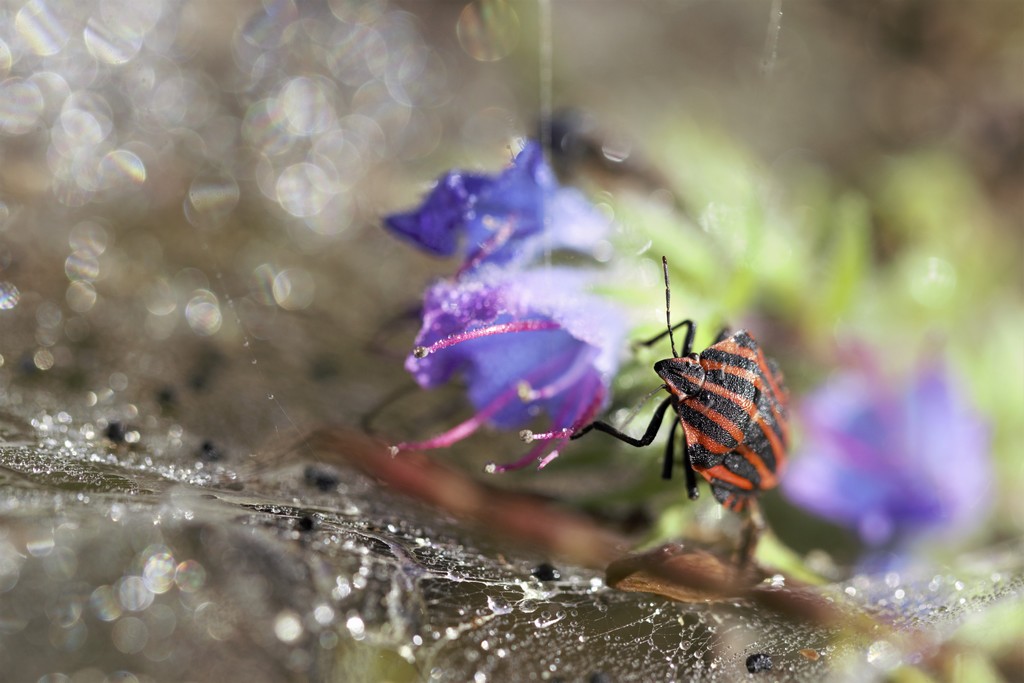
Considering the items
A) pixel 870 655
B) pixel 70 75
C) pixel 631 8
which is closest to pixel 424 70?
pixel 631 8

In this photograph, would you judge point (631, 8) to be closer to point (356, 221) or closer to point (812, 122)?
point (812, 122)

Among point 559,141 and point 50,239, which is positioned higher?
point 559,141

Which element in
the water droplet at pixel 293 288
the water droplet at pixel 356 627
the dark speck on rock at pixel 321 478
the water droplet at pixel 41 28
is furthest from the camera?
the water droplet at pixel 41 28

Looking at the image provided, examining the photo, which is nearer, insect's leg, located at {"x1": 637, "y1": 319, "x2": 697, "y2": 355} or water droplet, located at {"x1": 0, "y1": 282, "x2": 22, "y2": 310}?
insect's leg, located at {"x1": 637, "y1": 319, "x2": 697, "y2": 355}

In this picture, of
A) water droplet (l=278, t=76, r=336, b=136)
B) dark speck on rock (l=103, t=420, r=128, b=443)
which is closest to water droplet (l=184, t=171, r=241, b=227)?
water droplet (l=278, t=76, r=336, b=136)

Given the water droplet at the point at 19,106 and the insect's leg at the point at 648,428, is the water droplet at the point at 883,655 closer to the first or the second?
the insect's leg at the point at 648,428

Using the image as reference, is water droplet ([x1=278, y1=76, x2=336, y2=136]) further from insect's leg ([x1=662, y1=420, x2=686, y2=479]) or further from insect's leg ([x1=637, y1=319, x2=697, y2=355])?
insect's leg ([x1=662, y1=420, x2=686, y2=479])

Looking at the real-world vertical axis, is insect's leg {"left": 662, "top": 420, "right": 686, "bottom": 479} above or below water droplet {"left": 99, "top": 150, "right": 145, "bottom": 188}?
above

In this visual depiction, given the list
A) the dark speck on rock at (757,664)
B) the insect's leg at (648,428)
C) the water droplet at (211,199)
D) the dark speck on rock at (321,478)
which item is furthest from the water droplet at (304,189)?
the dark speck on rock at (757,664)
